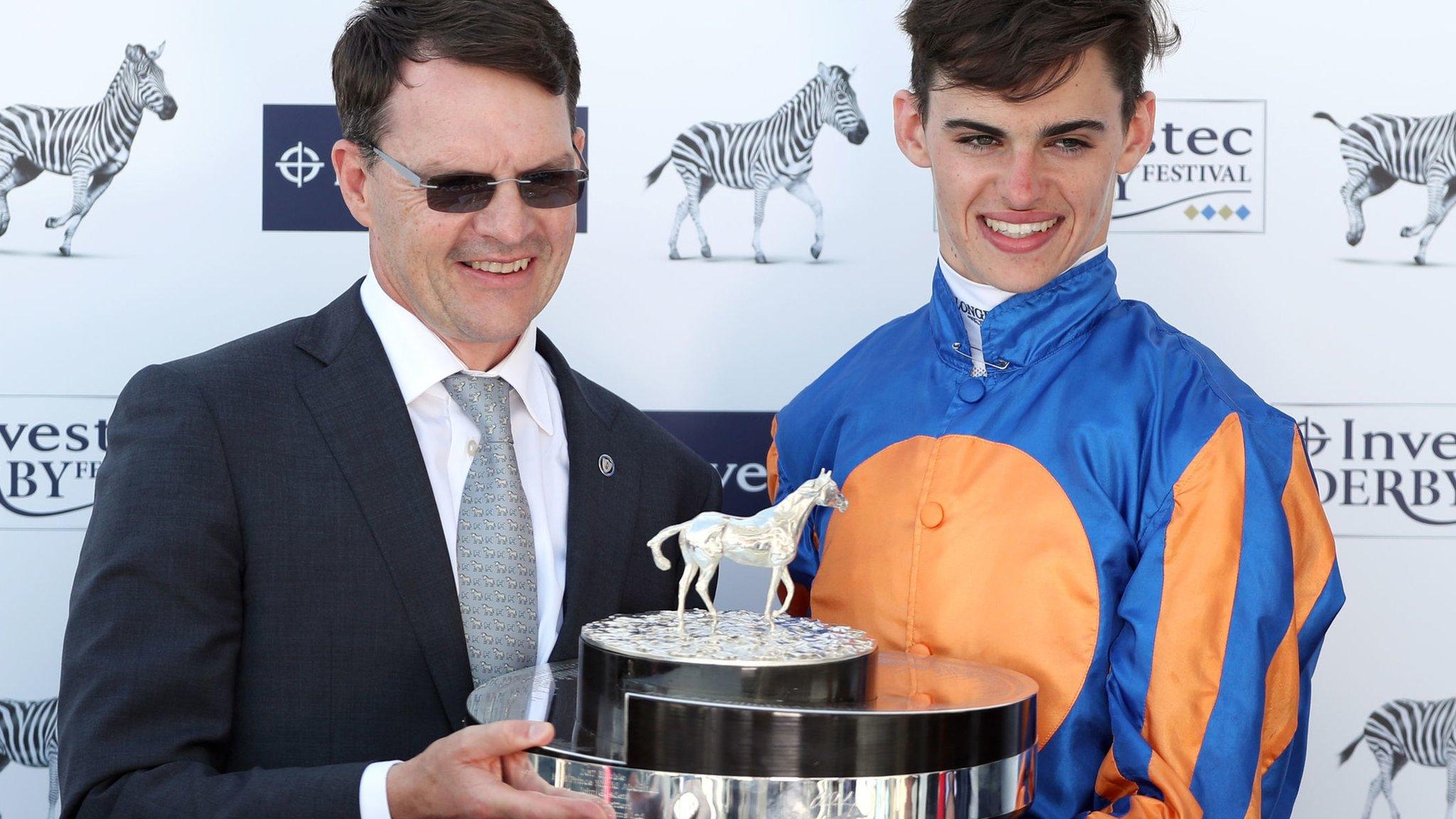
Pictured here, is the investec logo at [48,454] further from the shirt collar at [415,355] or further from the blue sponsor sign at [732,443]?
the blue sponsor sign at [732,443]

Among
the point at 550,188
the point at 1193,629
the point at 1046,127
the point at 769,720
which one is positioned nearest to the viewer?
the point at 769,720

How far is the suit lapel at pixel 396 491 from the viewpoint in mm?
2027

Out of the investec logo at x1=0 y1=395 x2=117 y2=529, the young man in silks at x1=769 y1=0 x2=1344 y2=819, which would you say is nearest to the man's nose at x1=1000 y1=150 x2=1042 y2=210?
the young man in silks at x1=769 y1=0 x2=1344 y2=819

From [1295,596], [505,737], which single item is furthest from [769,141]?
[505,737]

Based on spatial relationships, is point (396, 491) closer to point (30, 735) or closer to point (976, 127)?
point (976, 127)

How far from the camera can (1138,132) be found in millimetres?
2205

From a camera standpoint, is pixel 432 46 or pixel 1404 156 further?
pixel 1404 156

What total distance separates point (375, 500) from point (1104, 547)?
1.02 meters

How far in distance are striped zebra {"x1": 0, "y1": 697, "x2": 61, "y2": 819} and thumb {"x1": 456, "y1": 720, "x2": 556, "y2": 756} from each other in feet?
5.61

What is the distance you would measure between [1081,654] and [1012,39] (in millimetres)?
854

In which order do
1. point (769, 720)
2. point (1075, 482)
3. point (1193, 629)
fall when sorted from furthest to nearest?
point (1075, 482) < point (1193, 629) < point (769, 720)

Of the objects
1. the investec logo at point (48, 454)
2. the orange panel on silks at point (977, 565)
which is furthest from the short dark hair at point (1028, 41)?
the investec logo at point (48, 454)

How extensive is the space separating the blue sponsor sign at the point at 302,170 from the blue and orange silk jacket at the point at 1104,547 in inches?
49.3

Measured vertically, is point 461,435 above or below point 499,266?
below
